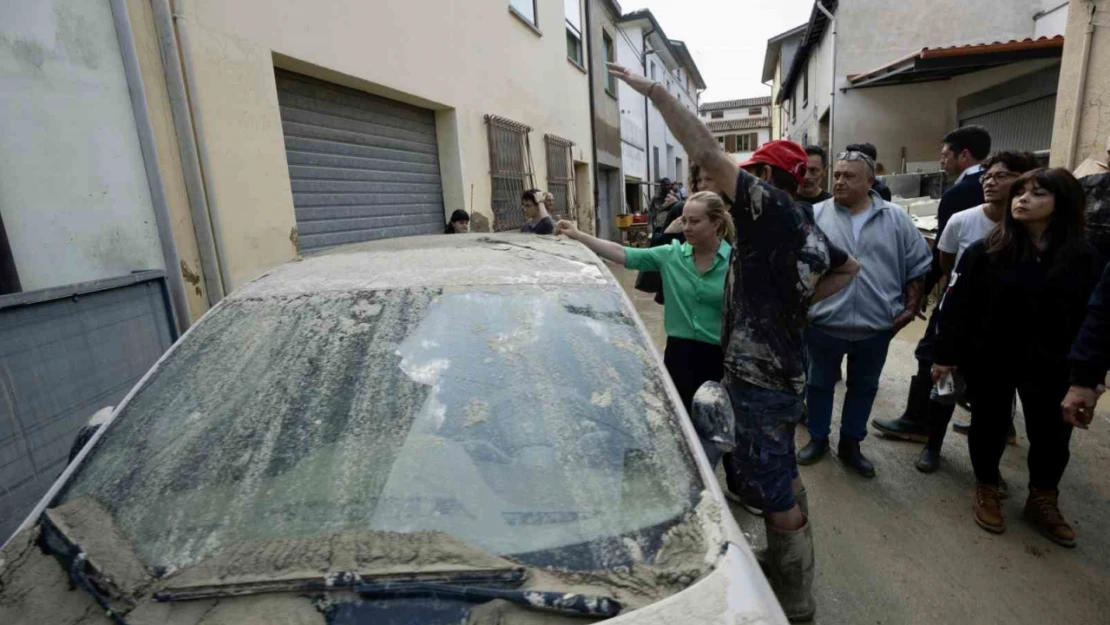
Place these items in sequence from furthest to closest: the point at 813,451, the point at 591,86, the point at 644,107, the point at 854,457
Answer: the point at 644,107 → the point at 591,86 → the point at 813,451 → the point at 854,457

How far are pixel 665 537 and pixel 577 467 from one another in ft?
0.84

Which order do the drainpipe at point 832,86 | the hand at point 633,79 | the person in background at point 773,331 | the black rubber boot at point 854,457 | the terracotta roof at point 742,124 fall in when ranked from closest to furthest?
1. the person in background at point 773,331
2. the hand at point 633,79
3. the black rubber boot at point 854,457
4. the drainpipe at point 832,86
5. the terracotta roof at point 742,124

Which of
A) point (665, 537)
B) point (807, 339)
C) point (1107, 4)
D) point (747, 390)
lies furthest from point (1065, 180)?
point (1107, 4)

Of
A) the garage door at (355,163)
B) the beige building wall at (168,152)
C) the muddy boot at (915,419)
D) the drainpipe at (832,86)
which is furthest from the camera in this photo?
the drainpipe at (832,86)

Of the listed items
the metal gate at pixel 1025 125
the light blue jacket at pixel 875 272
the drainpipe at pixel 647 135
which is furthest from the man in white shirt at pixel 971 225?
the drainpipe at pixel 647 135

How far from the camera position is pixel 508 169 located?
8.06 metres

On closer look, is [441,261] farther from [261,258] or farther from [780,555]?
[261,258]

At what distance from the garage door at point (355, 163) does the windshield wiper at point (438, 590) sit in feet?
13.3

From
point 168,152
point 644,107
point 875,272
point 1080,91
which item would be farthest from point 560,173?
point 644,107

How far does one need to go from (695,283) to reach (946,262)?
1.91 m

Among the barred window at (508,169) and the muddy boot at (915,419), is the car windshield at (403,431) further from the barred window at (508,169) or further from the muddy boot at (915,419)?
the barred window at (508,169)

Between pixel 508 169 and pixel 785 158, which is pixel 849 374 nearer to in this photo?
pixel 785 158

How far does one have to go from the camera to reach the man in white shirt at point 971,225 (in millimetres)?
2867

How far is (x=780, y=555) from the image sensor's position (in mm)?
1987
